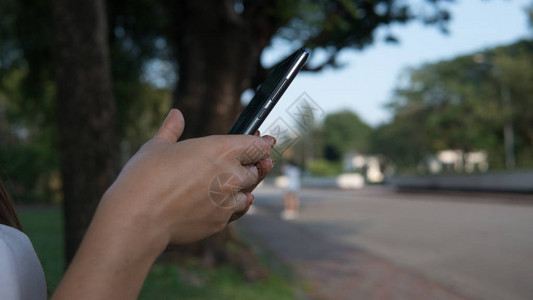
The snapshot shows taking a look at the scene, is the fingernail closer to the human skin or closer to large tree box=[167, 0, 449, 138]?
the human skin

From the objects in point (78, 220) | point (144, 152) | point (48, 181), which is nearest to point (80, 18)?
point (78, 220)

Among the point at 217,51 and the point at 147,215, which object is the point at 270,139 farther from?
the point at 217,51

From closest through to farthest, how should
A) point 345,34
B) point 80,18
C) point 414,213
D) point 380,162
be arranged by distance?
1. point 80,18
2. point 345,34
3. point 414,213
4. point 380,162

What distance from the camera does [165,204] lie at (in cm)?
82

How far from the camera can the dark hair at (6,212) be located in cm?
101

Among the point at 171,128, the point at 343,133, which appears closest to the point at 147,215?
the point at 171,128

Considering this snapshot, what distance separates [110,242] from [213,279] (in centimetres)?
616

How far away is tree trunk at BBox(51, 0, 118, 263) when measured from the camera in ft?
13.5

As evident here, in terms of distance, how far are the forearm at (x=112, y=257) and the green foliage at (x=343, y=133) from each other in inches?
2899

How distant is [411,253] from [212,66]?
482 centimetres

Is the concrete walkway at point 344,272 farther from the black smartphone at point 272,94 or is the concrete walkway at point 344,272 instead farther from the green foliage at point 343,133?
the green foliage at point 343,133

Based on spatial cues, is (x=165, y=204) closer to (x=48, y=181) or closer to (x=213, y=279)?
(x=213, y=279)

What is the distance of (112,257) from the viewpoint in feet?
2.64

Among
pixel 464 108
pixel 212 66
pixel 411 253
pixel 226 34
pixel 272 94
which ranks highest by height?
pixel 464 108
